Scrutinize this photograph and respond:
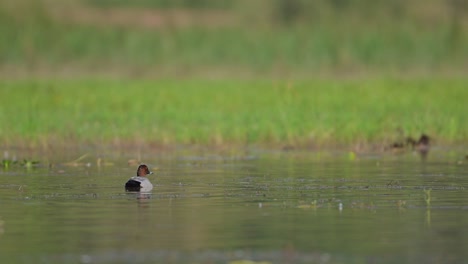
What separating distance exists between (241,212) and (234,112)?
40.8ft

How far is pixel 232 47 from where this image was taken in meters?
40.8

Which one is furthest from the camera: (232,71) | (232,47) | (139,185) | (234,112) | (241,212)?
(232,47)

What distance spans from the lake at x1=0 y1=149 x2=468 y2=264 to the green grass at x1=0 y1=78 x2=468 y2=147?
2.21 meters

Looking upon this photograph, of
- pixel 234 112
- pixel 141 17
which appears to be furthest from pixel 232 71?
pixel 234 112

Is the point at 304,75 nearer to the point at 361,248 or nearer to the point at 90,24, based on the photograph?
the point at 90,24

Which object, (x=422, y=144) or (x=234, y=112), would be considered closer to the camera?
(x=422, y=144)


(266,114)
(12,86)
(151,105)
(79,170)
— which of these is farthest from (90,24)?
(79,170)

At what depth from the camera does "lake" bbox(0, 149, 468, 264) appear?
1063 centimetres

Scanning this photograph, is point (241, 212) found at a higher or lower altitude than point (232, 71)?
lower

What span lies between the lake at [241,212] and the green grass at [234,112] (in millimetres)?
2212

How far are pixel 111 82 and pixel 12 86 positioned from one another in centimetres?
343

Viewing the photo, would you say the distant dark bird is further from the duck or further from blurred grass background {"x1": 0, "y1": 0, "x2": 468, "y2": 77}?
blurred grass background {"x1": 0, "y1": 0, "x2": 468, "y2": 77}

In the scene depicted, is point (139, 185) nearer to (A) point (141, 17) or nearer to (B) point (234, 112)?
(B) point (234, 112)

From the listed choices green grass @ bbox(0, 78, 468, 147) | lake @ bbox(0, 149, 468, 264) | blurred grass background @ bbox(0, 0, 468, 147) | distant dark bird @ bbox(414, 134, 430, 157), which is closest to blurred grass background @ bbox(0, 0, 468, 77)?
blurred grass background @ bbox(0, 0, 468, 147)
